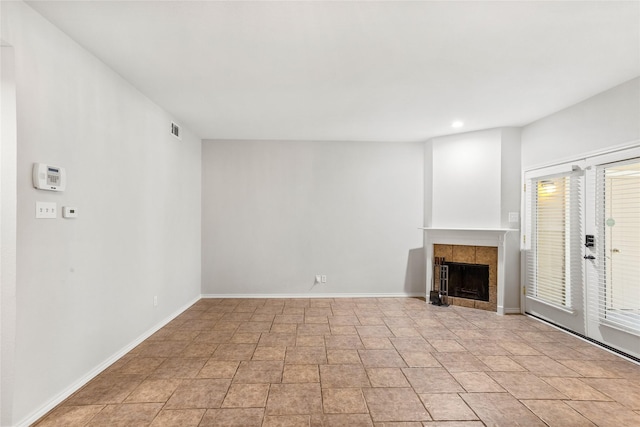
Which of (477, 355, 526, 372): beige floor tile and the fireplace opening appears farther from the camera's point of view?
the fireplace opening

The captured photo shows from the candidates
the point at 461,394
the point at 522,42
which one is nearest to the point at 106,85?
the point at 522,42

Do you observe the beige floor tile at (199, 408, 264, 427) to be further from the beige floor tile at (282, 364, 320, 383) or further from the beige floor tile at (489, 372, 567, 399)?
the beige floor tile at (489, 372, 567, 399)

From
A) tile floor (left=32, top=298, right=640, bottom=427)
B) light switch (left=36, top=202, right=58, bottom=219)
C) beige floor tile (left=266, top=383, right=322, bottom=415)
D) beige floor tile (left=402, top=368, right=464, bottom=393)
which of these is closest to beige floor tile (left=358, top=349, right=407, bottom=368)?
tile floor (left=32, top=298, right=640, bottom=427)

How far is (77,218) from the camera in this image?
2.45m

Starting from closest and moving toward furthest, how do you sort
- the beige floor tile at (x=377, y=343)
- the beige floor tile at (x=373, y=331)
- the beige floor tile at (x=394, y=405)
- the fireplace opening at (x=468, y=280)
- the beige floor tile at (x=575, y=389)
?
the beige floor tile at (x=394, y=405)
the beige floor tile at (x=575, y=389)
the beige floor tile at (x=377, y=343)
the beige floor tile at (x=373, y=331)
the fireplace opening at (x=468, y=280)

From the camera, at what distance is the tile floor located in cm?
213

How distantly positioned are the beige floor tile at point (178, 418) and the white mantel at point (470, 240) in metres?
3.98

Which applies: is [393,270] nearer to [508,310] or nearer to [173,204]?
[508,310]

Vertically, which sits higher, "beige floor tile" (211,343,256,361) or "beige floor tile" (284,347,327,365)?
"beige floor tile" (284,347,327,365)

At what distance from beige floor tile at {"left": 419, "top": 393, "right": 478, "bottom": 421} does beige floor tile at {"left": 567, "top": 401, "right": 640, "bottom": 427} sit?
80cm

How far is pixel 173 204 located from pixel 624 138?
5.20m

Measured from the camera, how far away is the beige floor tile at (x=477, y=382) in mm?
2469

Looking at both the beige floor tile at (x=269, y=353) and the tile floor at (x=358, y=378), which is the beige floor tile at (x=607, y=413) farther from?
the beige floor tile at (x=269, y=353)

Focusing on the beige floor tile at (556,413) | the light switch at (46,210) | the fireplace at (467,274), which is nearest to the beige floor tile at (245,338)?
the light switch at (46,210)
